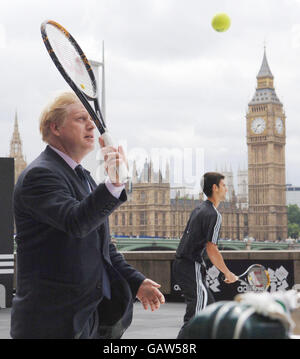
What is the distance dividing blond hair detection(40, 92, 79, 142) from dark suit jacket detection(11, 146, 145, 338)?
0.21m

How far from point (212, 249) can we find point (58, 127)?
3091 millimetres

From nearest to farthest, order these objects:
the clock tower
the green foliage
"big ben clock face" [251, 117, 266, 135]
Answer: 1. the clock tower
2. "big ben clock face" [251, 117, 266, 135]
3. the green foliage

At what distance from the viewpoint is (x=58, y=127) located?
2381 millimetres

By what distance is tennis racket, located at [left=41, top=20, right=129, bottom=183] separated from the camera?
97.0 inches

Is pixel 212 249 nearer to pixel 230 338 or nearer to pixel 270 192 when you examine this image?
pixel 230 338

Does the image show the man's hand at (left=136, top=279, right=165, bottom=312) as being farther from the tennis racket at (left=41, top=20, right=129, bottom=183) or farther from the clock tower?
the clock tower

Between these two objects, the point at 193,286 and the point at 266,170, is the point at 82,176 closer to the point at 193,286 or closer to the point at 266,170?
the point at 193,286

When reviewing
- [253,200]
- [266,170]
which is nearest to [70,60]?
[266,170]

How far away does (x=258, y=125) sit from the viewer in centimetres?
11531

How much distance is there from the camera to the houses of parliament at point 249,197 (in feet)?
316

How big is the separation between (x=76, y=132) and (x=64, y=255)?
0.47m

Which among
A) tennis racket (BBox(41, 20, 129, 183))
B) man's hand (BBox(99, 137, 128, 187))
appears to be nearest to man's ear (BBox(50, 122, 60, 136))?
tennis racket (BBox(41, 20, 129, 183))

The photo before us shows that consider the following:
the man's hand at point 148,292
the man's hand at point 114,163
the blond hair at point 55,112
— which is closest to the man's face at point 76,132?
the blond hair at point 55,112

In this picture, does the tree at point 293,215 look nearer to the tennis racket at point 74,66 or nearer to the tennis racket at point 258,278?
the tennis racket at point 258,278
